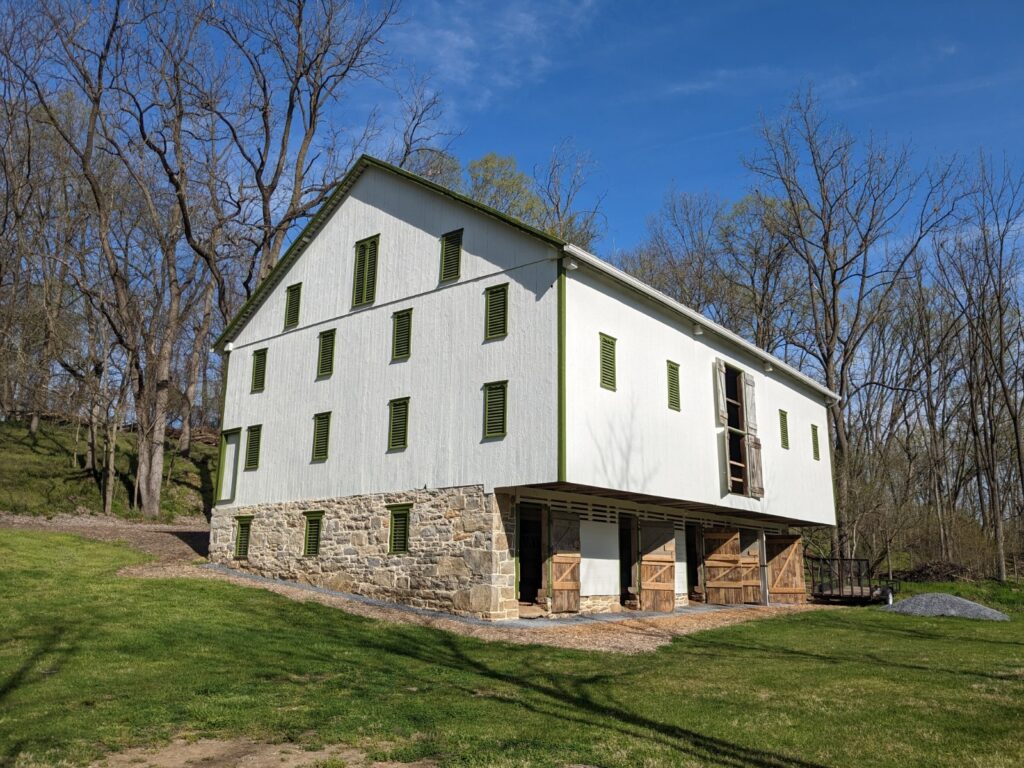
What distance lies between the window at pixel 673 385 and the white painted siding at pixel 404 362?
437 cm

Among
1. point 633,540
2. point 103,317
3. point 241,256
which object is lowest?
point 633,540

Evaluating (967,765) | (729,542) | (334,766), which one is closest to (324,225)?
(729,542)

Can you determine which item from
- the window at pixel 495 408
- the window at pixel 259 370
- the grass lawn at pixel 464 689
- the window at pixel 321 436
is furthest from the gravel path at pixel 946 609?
the window at pixel 259 370

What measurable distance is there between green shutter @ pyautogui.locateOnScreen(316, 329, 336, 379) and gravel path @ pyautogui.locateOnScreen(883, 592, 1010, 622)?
1631cm

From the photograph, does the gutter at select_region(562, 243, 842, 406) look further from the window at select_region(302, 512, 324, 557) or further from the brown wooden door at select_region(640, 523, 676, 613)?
the window at select_region(302, 512, 324, 557)

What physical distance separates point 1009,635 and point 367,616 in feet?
43.5

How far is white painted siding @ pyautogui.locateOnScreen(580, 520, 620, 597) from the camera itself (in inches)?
757

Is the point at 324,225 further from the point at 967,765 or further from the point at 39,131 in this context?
the point at 967,765

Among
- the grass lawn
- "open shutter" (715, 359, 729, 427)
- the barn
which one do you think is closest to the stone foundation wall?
the barn

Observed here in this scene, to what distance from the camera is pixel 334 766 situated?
21.8ft

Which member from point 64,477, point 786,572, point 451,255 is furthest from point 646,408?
point 64,477

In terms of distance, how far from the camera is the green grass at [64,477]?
28062mm

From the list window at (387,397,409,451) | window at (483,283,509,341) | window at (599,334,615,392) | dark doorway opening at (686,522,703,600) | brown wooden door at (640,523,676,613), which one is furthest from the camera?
dark doorway opening at (686,522,703,600)

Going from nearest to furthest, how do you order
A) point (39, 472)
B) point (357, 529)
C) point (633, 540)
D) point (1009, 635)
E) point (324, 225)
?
point (1009, 635), point (357, 529), point (633, 540), point (324, 225), point (39, 472)
